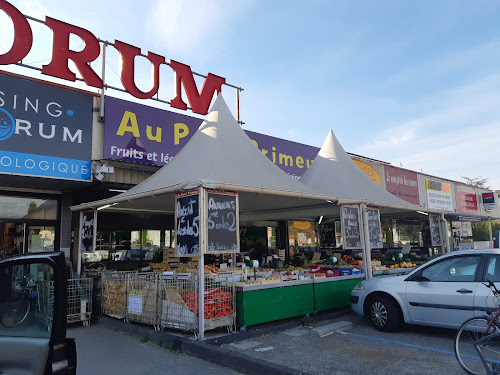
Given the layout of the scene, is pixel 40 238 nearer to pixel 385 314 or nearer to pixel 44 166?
pixel 44 166

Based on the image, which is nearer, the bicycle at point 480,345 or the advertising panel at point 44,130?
the bicycle at point 480,345

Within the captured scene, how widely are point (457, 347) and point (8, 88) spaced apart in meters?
9.78

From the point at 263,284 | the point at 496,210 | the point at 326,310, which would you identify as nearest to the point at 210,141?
the point at 263,284

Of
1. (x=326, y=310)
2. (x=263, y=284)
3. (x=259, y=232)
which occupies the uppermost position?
(x=259, y=232)

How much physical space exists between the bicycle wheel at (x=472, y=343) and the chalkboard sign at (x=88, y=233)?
7.85 meters

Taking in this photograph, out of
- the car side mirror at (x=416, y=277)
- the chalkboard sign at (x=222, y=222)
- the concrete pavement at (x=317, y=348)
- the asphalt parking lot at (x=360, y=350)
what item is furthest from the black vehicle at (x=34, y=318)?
the car side mirror at (x=416, y=277)

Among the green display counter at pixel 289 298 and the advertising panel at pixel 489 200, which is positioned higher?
the advertising panel at pixel 489 200

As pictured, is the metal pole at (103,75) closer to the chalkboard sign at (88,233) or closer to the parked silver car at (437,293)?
the chalkboard sign at (88,233)

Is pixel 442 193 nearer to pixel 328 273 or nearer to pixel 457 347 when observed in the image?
pixel 328 273

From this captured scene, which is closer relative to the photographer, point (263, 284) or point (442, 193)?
point (263, 284)

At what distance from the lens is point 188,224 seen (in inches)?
243

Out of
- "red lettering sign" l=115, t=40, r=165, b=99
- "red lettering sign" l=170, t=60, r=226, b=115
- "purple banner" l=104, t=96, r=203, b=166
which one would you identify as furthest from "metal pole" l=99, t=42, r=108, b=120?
"red lettering sign" l=170, t=60, r=226, b=115

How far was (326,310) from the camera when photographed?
8.18 metres

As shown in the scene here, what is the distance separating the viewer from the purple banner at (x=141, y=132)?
32.2 ft
